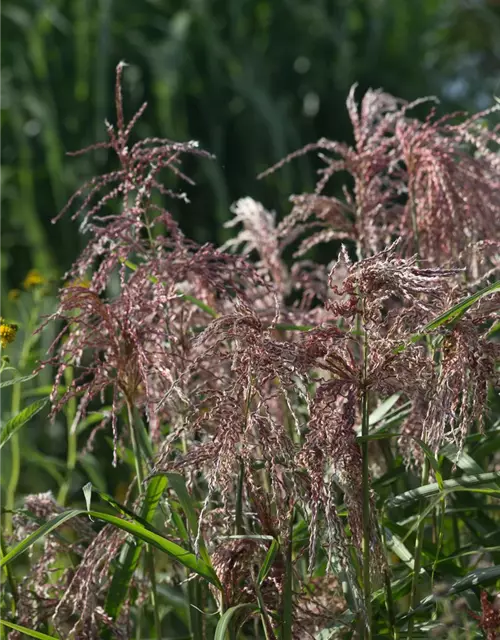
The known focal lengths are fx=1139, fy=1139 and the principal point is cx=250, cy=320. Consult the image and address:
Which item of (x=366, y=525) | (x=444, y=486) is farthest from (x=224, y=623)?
(x=444, y=486)

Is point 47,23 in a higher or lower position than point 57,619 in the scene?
higher

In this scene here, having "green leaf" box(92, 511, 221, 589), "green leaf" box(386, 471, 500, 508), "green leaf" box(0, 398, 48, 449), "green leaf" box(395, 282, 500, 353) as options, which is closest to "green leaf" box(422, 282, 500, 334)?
"green leaf" box(395, 282, 500, 353)

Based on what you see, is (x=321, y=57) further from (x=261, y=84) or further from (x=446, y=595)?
(x=446, y=595)

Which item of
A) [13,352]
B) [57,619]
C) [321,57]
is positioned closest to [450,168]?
[57,619]

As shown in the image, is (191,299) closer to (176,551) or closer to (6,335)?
(6,335)

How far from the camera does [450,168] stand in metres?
1.58

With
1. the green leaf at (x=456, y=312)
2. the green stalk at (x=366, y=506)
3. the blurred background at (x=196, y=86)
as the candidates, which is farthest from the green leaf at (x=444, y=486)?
the blurred background at (x=196, y=86)

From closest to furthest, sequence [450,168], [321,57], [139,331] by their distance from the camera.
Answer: [139,331]
[450,168]
[321,57]

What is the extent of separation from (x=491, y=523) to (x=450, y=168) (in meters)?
0.51

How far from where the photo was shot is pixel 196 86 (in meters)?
5.18

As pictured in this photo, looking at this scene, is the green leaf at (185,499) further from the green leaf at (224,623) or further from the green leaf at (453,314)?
the green leaf at (453,314)

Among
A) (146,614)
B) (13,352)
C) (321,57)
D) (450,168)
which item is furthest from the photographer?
(321,57)

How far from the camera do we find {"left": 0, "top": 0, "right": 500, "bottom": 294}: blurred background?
491cm

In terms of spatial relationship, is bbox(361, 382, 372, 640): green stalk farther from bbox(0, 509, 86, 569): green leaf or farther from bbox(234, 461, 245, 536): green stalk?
bbox(0, 509, 86, 569): green leaf
